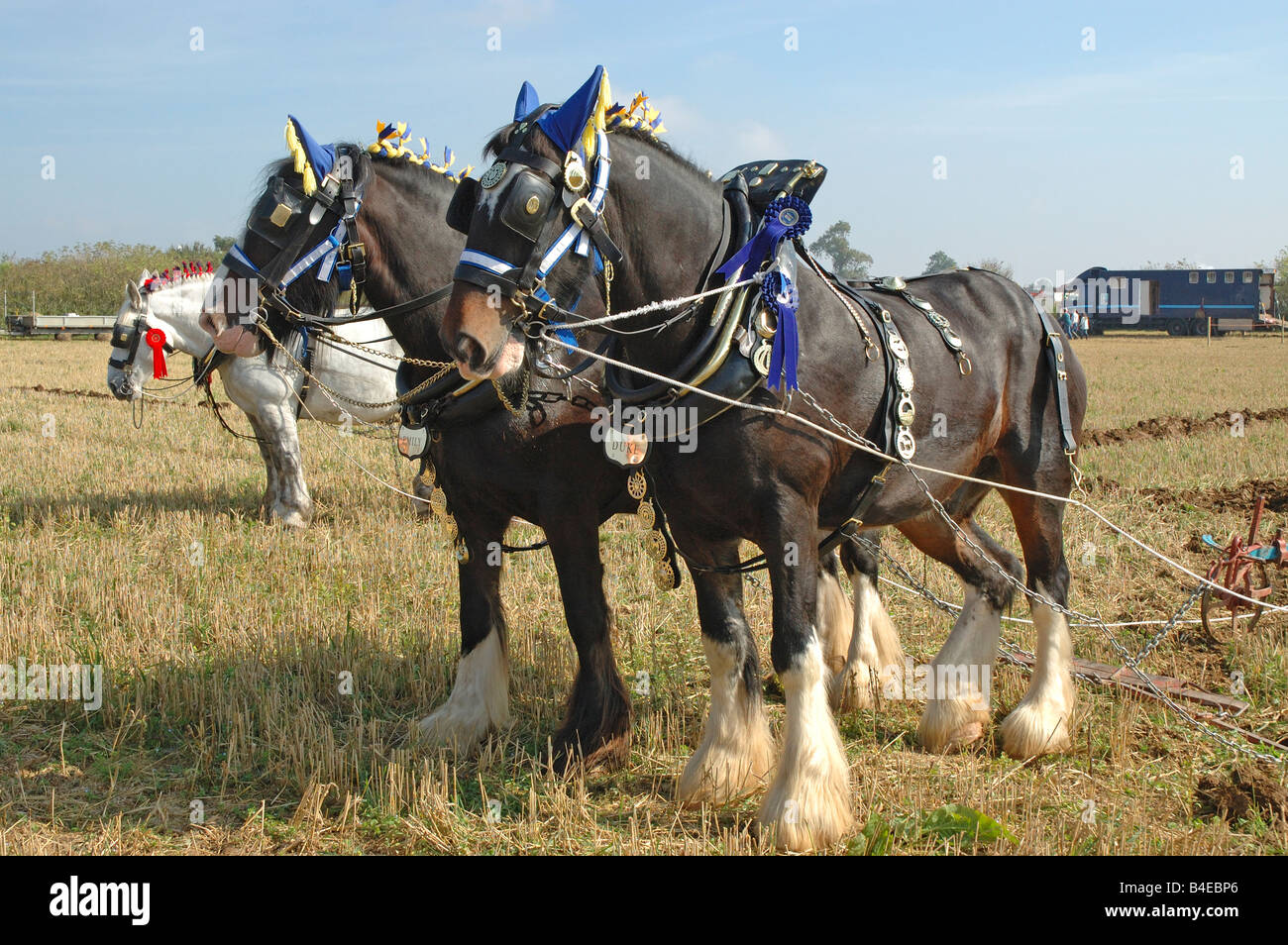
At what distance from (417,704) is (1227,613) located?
14.4 ft

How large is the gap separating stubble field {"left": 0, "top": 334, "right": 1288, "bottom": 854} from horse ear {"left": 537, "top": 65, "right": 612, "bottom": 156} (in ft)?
5.61

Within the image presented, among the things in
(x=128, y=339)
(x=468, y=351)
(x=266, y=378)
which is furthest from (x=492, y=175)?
(x=128, y=339)

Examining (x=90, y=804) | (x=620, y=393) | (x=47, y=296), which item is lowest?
(x=90, y=804)

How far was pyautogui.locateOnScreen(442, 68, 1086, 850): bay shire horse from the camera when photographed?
309 cm

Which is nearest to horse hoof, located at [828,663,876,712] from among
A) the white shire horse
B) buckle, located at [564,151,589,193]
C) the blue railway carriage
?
buckle, located at [564,151,589,193]

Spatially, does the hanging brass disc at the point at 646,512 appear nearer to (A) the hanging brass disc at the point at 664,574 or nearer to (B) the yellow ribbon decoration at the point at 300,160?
(A) the hanging brass disc at the point at 664,574

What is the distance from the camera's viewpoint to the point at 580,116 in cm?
311

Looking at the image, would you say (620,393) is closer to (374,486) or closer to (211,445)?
(374,486)

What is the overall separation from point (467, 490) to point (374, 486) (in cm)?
593

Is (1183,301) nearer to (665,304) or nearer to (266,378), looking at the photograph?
(266,378)

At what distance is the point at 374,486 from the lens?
9828 millimetres

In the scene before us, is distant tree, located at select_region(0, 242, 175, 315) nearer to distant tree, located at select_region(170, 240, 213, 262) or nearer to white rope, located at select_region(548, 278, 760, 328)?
distant tree, located at select_region(170, 240, 213, 262)

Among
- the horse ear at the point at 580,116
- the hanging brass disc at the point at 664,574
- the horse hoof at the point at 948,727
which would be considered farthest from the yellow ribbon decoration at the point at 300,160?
the horse hoof at the point at 948,727

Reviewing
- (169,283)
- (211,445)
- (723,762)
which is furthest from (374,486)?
(723,762)
